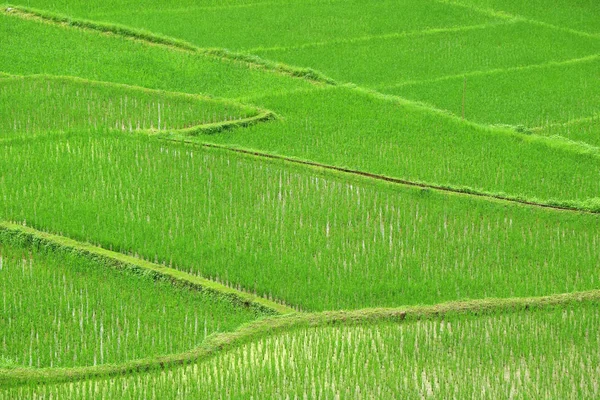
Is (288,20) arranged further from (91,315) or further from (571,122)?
(91,315)

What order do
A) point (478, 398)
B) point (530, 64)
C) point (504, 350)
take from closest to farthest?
1. point (478, 398)
2. point (504, 350)
3. point (530, 64)

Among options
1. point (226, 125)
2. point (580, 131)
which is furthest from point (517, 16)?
point (226, 125)

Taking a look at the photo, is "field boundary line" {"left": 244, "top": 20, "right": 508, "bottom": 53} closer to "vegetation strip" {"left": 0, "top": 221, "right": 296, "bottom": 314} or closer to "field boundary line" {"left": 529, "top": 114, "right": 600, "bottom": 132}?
"field boundary line" {"left": 529, "top": 114, "right": 600, "bottom": 132}

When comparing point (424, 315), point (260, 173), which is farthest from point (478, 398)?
point (260, 173)

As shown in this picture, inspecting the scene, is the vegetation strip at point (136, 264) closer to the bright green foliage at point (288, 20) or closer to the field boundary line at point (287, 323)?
the field boundary line at point (287, 323)

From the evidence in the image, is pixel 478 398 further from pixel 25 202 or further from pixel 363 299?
pixel 25 202

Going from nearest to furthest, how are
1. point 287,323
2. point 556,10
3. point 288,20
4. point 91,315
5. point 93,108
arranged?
point 287,323 < point 91,315 < point 93,108 < point 288,20 < point 556,10
